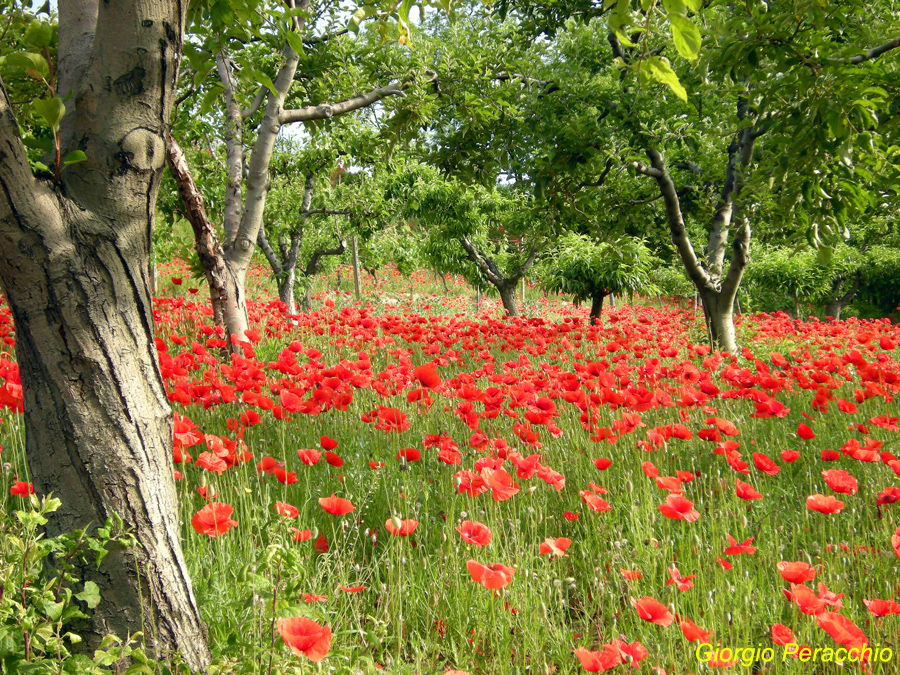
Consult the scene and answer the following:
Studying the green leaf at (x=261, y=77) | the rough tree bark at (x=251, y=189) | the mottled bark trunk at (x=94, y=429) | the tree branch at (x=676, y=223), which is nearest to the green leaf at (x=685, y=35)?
the green leaf at (x=261, y=77)

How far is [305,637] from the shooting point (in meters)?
1.09

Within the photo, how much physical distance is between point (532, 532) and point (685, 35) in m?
1.92

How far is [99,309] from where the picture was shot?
133cm

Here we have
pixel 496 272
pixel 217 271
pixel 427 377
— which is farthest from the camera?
pixel 496 272

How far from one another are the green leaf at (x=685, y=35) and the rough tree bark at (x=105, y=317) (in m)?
1.27

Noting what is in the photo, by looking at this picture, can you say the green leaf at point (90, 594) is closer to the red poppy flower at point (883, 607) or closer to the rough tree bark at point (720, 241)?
the red poppy flower at point (883, 607)

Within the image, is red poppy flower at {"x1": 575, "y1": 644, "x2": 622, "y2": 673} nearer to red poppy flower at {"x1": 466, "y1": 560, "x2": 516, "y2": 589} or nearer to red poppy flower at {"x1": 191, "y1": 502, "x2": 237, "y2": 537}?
red poppy flower at {"x1": 466, "y1": 560, "x2": 516, "y2": 589}

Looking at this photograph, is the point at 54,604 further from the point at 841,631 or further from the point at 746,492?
the point at 746,492

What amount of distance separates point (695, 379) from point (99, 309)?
3.21 metres

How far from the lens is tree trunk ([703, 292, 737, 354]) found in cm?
632

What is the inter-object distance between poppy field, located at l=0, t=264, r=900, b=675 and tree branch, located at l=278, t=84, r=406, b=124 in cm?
238

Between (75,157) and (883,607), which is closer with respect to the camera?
(75,157)

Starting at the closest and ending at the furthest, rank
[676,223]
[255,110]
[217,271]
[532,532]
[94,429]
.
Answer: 1. [94,429]
2. [532,532]
3. [217,271]
4. [255,110]
5. [676,223]

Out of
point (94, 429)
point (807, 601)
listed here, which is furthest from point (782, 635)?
point (94, 429)
